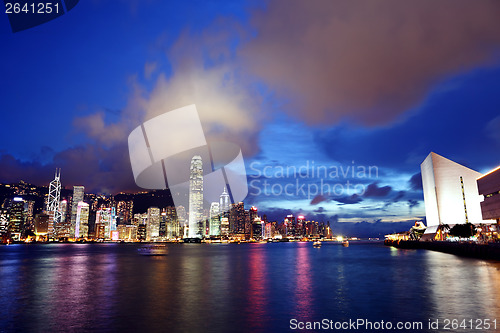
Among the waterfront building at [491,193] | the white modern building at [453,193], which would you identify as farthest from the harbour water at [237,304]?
the white modern building at [453,193]

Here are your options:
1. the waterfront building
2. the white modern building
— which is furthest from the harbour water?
the white modern building

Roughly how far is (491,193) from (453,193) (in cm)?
5199

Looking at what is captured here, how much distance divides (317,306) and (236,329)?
7.60 meters

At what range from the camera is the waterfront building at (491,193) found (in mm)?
85688

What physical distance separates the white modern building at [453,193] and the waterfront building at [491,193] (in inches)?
1769

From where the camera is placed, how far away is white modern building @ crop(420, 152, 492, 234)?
135875mm

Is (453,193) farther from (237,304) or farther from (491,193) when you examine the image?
(237,304)

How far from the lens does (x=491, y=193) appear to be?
89.8 meters

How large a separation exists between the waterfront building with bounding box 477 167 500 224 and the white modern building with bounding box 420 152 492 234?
147ft

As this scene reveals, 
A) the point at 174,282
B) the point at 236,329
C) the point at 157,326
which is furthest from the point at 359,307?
the point at 174,282

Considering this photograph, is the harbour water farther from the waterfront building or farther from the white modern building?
the white modern building

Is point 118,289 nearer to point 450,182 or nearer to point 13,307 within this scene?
point 13,307

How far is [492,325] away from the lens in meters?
17.1

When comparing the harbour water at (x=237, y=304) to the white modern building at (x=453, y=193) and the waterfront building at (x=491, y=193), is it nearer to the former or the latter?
the waterfront building at (x=491, y=193)
